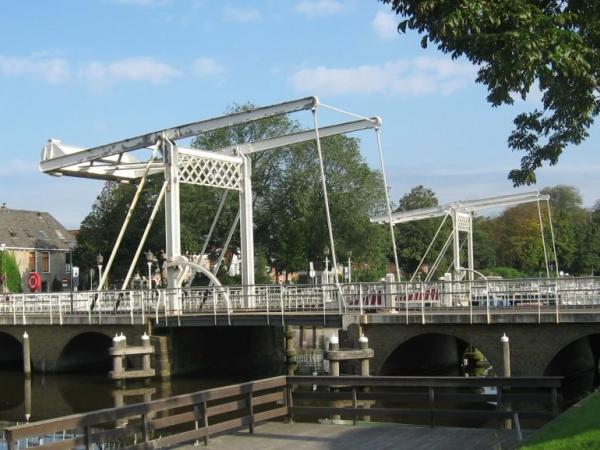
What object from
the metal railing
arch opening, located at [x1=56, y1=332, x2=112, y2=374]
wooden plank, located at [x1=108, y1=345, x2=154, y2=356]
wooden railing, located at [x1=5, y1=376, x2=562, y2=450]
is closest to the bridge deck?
wooden railing, located at [x1=5, y1=376, x2=562, y2=450]

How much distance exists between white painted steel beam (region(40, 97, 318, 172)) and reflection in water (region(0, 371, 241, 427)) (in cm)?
709

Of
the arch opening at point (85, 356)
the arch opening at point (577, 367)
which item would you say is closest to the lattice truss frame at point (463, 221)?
the arch opening at point (577, 367)

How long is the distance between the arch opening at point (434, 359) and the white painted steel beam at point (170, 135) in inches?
294

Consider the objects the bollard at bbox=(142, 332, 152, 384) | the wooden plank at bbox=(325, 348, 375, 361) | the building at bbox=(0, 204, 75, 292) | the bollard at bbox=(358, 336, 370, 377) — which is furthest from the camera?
the building at bbox=(0, 204, 75, 292)

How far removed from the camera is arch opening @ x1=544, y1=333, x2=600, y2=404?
2105 centimetres

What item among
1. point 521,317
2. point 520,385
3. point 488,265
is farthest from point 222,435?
point 488,265

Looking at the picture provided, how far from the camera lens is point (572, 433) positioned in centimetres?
809

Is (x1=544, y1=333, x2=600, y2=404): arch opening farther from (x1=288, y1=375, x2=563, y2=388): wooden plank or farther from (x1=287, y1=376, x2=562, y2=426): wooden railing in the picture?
(x1=288, y1=375, x2=563, y2=388): wooden plank

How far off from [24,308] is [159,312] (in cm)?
650

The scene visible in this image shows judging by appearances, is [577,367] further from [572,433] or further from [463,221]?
[572,433]

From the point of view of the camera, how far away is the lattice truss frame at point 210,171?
26219 millimetres

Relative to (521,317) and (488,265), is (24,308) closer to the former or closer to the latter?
(521,317)

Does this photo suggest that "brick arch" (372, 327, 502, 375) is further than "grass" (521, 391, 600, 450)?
Yes

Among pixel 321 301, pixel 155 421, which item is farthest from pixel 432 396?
pixel 321 301
